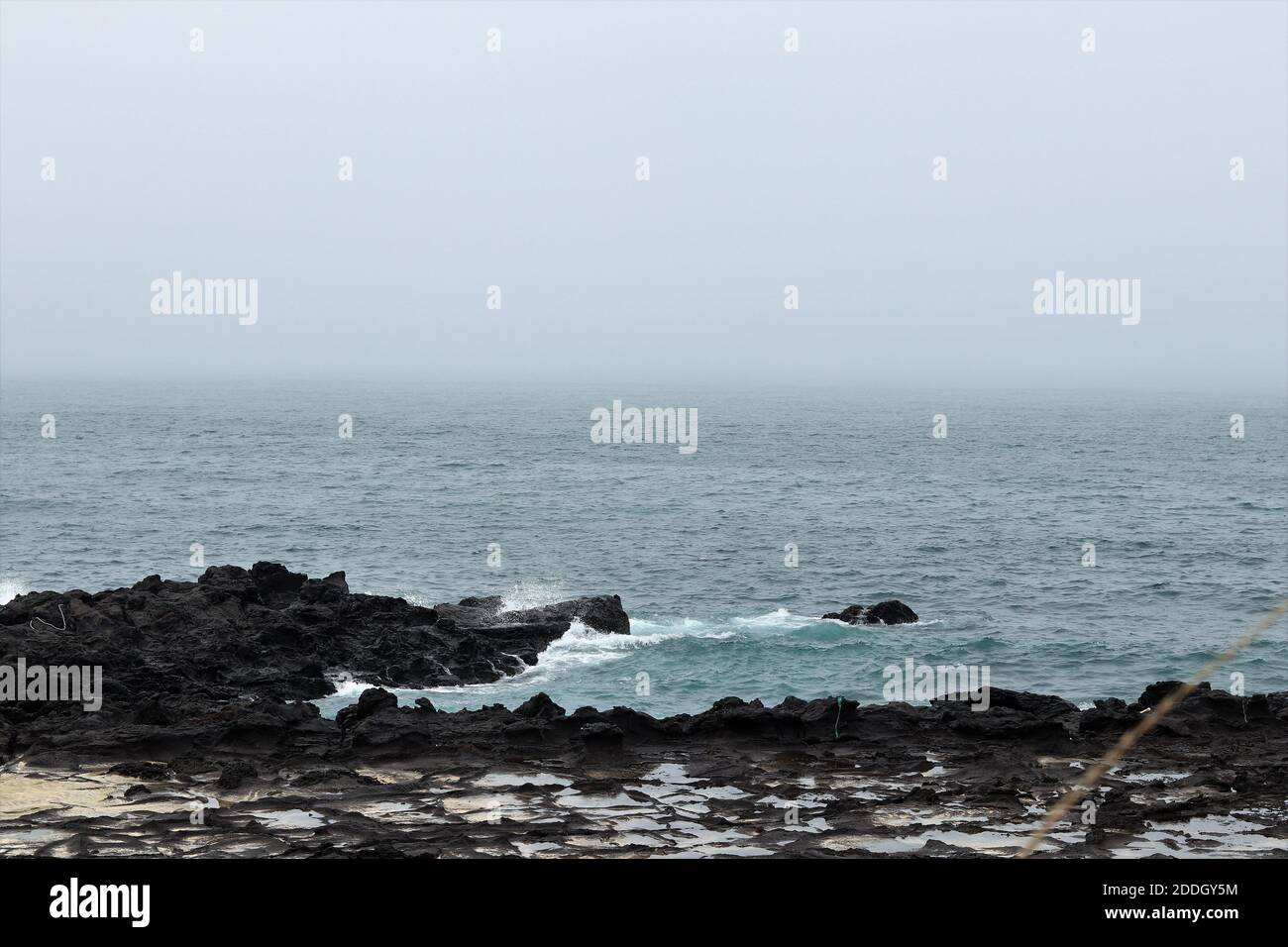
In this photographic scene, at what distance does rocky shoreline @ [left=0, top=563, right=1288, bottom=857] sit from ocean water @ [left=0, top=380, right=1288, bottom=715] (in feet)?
22.1

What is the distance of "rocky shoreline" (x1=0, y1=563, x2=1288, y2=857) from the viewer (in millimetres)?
18203

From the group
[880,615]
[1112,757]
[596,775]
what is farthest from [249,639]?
[1112,757]

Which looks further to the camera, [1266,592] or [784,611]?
[1266,592]

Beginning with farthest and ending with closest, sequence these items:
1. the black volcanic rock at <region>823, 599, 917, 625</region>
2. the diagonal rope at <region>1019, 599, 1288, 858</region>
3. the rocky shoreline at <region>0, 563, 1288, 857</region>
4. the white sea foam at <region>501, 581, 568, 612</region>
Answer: the white sea foam at <region>501, 581, 568, 612</region> → the black volcanic rock at <region>823, 599, 917, 625</region> → the diagonal rope at <region>1019, 599, 1288, 858</region> → the rocky shoreline at <region>0, 563, 1288, 857</region>

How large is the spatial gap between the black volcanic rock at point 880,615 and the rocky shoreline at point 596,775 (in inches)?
545

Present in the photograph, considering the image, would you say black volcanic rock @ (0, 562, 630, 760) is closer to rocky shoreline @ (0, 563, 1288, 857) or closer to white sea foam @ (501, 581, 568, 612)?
rocky shoreline @ (0, 563, 1288, 857)

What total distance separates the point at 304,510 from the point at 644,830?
5698cm

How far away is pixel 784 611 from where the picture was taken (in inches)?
1741

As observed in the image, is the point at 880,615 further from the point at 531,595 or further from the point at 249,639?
the point at 249,639

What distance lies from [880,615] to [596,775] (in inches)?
877

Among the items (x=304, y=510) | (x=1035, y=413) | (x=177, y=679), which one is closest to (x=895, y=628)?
(x=177, y=679)

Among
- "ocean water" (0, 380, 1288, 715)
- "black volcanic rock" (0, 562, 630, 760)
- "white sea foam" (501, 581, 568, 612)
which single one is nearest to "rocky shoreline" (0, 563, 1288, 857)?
"black volcanic rock" (0, 562, 630, 760)

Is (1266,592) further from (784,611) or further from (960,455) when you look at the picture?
(960,455)
